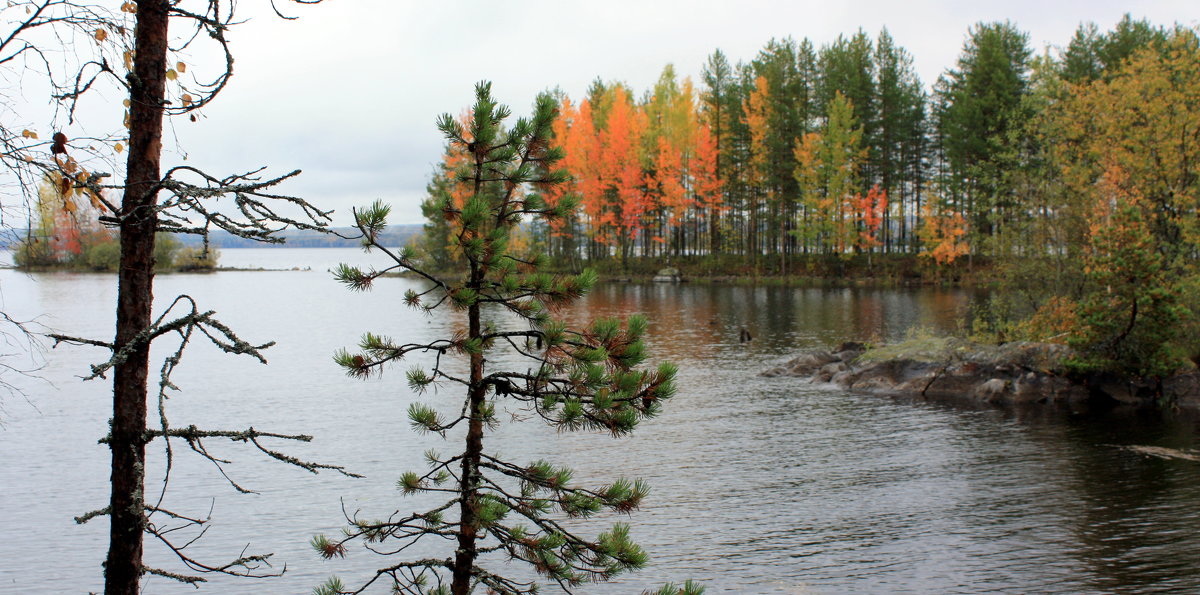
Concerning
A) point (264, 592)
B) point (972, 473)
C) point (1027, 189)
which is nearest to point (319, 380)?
point (264, 592)

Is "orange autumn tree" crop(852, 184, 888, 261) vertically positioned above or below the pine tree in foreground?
above

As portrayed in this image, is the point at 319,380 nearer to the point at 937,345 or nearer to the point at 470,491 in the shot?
the point at 937,345

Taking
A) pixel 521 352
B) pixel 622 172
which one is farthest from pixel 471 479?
pixel 622 172

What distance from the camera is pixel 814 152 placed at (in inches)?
2248

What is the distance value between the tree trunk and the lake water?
264 centimetres

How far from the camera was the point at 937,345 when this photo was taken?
25734 mm

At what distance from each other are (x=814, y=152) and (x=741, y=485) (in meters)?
45.4

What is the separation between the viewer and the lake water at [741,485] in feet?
37.4

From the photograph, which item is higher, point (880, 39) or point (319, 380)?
point (880, 39)

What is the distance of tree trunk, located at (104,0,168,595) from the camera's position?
4.66 metres

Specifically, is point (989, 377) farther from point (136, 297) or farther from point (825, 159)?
point (825, 159)

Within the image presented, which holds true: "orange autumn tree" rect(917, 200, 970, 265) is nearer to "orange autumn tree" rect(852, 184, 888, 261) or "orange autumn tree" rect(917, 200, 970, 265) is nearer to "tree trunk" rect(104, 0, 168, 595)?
"orange autumn tree" rect(852, 184, 888, 261)

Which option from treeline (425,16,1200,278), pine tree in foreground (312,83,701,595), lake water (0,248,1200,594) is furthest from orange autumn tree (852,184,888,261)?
pine tree in foreground (312,83,701,595)

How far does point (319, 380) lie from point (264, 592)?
1577 centimetres
